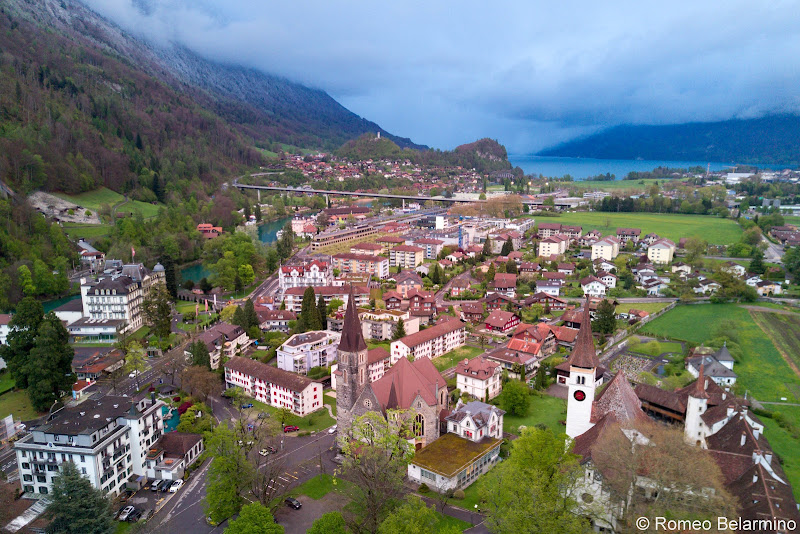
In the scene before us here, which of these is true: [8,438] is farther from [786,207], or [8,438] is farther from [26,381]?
[786,207]

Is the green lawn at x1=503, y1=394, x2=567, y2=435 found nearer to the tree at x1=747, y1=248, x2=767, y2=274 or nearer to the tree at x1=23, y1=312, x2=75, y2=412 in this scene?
the tree at x1=23, y1=312, x2=75, y2=412

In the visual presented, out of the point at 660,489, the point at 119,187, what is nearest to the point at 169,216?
the point at 119,187

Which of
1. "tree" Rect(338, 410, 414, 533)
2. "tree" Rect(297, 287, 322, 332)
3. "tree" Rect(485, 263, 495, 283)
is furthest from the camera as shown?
"tree" Rect(485, 263, 495, 283)

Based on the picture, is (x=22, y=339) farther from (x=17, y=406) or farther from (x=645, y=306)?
(x=645, y=306)

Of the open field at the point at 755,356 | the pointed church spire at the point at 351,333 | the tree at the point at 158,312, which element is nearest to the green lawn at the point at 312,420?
the pointed church spire at the point at 351,333

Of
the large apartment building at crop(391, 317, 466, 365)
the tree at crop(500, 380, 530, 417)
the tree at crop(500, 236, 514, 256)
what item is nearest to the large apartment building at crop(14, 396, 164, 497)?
the large apartment building at crop(391, 317, 466, 365)

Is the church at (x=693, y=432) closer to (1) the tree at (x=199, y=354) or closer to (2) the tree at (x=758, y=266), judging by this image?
(1) the tree at (x=199, y=354)
